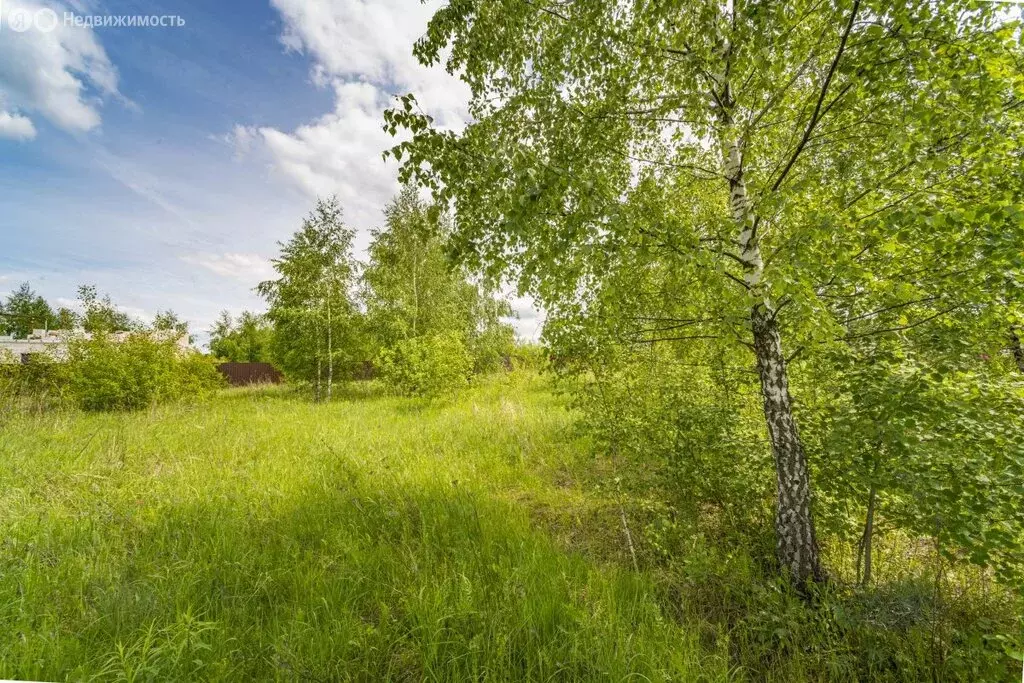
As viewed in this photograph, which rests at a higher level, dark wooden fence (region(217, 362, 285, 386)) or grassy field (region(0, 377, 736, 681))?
Answer: dark wooden fence (region(217, 362, 285, 386))

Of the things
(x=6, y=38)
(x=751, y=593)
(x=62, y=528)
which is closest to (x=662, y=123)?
(x=751, y=593)

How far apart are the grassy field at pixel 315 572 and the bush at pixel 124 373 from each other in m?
4.02

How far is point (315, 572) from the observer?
2.75 meters

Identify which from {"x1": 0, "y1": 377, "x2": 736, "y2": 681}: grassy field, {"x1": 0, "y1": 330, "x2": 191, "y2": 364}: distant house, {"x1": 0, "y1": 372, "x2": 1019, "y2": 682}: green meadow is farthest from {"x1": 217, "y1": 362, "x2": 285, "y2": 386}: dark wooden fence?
{"x1": 0, "y1": 372, "x2": 1019, "y2": 682}: green meadow

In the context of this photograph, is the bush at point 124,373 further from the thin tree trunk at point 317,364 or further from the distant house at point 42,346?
the thin tree trunk at point 317,364

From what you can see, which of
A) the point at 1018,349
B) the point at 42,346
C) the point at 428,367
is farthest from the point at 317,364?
the point at 1018,349

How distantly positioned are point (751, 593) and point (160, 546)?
4782 millimetres

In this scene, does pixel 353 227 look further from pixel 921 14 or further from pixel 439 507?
pixel 921 14

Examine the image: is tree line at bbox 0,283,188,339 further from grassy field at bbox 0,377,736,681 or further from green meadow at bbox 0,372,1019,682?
green meadow at bbox 0,372,1019,682

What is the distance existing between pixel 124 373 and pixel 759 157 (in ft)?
43.9

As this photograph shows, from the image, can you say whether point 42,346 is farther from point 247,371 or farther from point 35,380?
point 247,371

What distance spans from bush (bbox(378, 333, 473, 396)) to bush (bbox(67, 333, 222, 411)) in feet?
17.9

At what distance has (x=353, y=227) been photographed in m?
13.4

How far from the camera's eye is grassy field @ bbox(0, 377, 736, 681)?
204 centimetres
